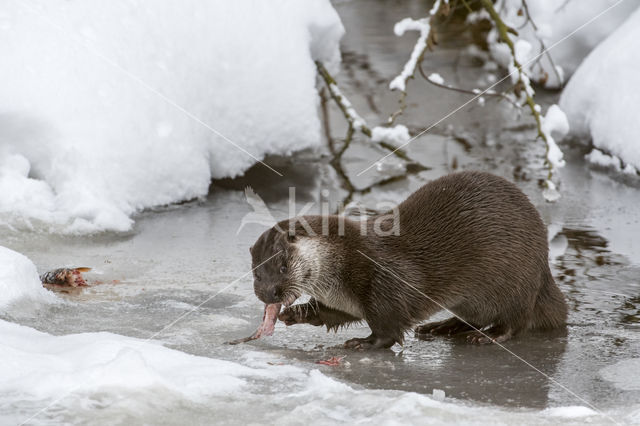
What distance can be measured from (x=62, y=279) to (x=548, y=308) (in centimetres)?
205

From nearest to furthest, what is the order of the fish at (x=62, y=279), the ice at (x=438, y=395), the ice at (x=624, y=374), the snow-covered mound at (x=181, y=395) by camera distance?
1. the snow-covered mound at (x=181, y=395)
2. the ice at (x=438, y=395)
3. the ice at (x=624, y=374)
4. the fish at (x=62, y=279)

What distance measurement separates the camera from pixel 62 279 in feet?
13.1

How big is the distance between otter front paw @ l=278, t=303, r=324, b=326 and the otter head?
0.15 m

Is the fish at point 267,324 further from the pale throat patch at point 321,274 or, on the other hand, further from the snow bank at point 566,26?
the snow bank at point 566,26

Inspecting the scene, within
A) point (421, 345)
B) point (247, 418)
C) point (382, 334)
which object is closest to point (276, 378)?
point (247, 418)

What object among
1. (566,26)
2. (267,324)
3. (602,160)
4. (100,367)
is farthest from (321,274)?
(566,26)

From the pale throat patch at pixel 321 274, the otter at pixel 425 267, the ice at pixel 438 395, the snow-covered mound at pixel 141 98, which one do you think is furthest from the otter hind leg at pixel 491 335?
the snow-covered mound at pixel 141 98

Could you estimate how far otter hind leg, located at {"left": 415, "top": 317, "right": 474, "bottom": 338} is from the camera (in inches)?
149

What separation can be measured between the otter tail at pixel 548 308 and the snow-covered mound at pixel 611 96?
8.82 ft

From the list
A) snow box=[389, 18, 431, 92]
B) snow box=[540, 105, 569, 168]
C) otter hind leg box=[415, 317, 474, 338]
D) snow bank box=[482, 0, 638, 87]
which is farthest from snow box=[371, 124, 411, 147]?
otter hind leg box=[415, 317, 474, 338]

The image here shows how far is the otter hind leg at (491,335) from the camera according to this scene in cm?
361

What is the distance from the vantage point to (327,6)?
6.63m

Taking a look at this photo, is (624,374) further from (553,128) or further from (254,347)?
(553,128)

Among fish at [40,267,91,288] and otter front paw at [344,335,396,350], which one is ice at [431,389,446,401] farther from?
fish at [40,267,91,288]
